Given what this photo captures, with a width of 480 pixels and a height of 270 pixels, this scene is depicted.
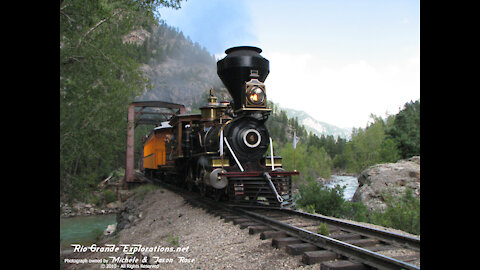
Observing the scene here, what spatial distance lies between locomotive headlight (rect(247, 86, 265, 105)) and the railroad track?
10.8ft

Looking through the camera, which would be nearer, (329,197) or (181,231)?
(181,231)

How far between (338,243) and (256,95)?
5525mm

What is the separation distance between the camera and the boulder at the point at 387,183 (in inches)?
579

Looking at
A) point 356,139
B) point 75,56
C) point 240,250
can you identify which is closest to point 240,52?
point 75,56

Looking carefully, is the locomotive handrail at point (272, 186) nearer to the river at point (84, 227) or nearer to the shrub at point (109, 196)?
the river at point (84, 227)

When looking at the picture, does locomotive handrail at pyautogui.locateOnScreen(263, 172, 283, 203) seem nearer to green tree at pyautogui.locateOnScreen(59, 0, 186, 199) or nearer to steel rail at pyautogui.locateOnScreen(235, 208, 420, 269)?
steel rail at pyautogui.locateOnScreen(235, 208, 420, 269)

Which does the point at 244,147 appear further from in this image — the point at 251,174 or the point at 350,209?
the point at 350,209

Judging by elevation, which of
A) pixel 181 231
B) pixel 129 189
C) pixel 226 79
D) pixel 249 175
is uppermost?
pixel 226 79

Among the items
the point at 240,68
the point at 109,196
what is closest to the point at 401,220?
the point at 240,68

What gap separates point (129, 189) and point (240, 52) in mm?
19907

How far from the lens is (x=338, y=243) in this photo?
16.2 feet

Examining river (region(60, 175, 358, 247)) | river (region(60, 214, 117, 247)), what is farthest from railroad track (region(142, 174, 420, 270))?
river (region(60, 214, 117, 247))

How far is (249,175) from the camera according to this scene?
9.35m
